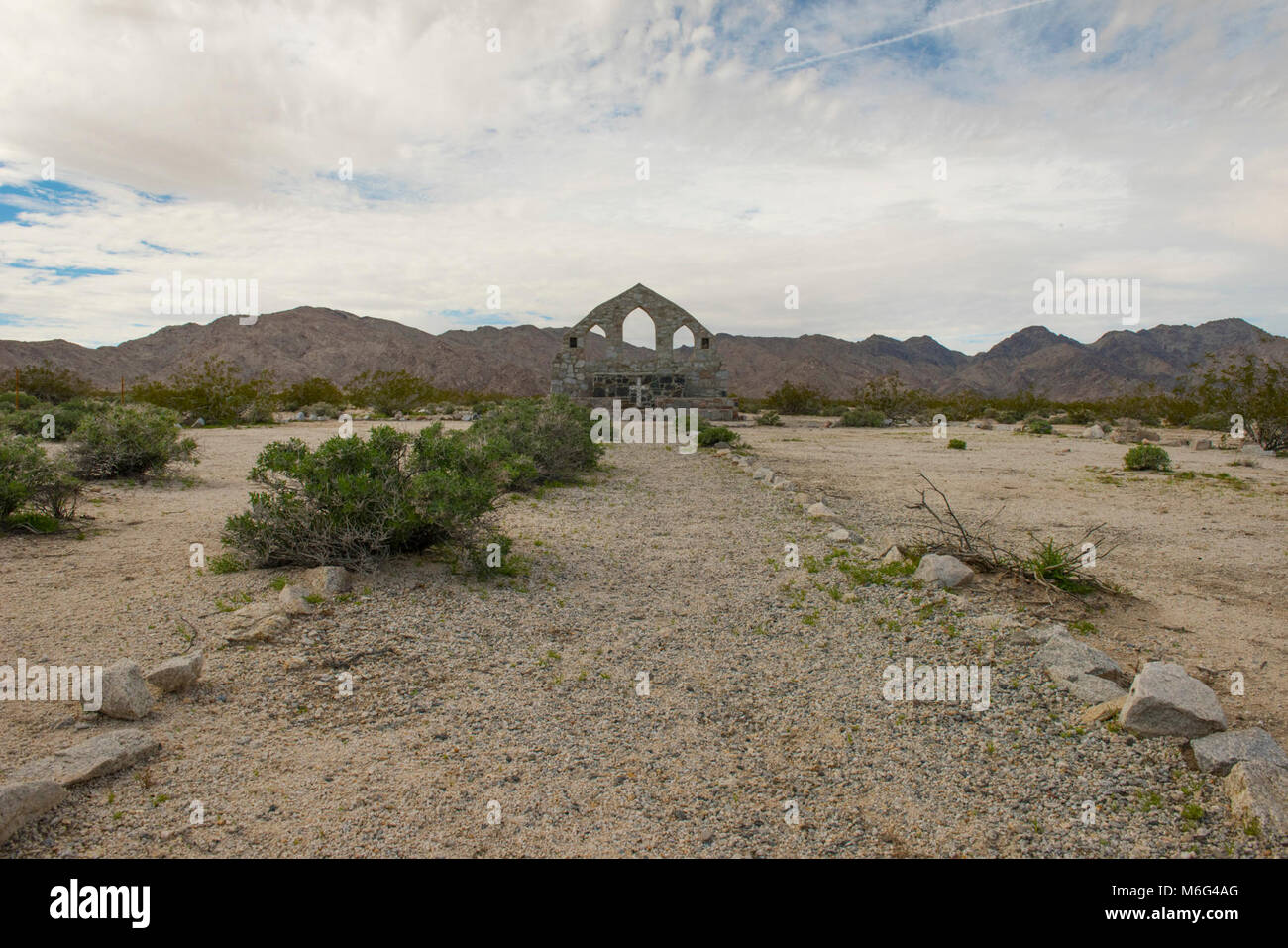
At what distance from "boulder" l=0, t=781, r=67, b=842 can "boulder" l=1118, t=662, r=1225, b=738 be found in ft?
14.6

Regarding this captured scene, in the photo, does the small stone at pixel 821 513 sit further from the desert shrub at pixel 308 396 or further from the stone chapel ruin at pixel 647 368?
the desert shrub at pixel 308 396

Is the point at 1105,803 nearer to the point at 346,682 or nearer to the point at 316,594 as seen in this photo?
the point at 346,682

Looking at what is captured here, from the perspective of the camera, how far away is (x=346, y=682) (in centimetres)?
399

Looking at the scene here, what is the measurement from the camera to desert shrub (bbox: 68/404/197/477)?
31.7ft

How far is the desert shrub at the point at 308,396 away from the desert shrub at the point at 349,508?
26880 mm

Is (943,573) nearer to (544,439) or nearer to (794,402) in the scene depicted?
(544,439)

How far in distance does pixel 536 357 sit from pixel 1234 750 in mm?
85782

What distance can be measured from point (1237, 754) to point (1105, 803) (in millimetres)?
612

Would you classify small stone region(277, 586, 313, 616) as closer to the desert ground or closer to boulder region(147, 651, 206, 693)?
the desert ground

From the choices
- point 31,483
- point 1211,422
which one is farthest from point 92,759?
point 1211,422

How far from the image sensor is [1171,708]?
3305 mm

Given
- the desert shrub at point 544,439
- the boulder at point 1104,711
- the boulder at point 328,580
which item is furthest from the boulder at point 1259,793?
the desert shrub at point 544,439
